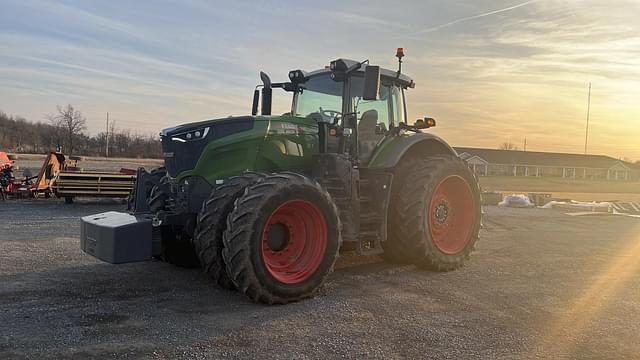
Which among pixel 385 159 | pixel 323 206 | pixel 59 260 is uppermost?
pixel 385 159

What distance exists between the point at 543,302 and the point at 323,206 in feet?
8.72

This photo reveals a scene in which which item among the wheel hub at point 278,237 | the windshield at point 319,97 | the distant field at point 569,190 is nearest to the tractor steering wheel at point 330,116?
the windshield at point 319,97

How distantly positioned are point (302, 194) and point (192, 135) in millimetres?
1468

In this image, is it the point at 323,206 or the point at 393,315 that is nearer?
the point at 393,315

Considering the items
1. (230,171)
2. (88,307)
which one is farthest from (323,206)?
(88,307)

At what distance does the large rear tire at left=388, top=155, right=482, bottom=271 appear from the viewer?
680cm

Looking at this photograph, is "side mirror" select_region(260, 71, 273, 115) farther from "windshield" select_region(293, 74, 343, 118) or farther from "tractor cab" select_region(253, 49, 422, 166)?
"windshield" select_region(293, 74, 343, 118)

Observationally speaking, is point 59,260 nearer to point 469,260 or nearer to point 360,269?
point 360,269

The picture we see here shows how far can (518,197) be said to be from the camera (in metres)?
20.4

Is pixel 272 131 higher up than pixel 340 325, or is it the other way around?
pixel 272 131

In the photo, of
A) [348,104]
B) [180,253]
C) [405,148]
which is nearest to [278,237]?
[180,253]

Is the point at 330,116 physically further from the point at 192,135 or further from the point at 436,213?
the point at 436,213

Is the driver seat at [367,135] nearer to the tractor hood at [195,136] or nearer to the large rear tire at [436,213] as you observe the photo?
the large rear tire at [436,213]

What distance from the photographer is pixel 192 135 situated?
19.2 feet
